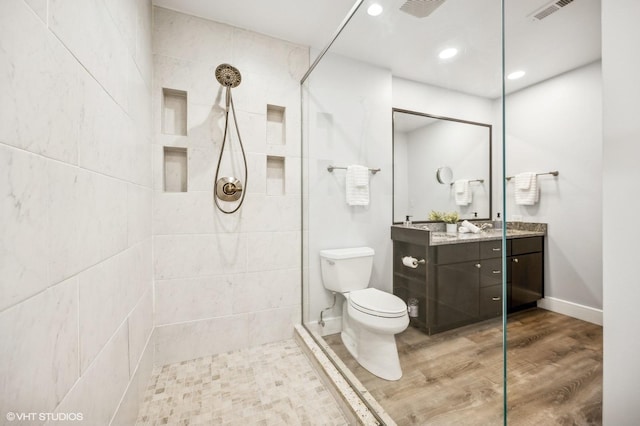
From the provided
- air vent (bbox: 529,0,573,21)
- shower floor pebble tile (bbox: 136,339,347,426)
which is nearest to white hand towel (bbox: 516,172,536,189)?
air vent (bbox: 529,0,573,21)

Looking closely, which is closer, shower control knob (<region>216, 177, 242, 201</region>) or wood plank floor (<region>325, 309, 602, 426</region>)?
wood plank floor (<region>325, 309, 602, 426</region>)

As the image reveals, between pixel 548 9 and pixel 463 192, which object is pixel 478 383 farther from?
pixel 548 9

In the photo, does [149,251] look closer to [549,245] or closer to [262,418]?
[262,418]

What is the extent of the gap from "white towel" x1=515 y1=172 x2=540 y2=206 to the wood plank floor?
4.75 ft

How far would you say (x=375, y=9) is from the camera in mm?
1370

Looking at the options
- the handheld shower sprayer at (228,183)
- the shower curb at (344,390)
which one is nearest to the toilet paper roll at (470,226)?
the shower curb at (344,390)

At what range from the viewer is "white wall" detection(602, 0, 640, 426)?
98 cm

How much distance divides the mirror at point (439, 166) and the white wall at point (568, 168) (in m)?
1.79

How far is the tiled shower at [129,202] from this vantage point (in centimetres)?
51

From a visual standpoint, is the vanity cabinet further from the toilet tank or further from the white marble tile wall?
the white marble tile wall

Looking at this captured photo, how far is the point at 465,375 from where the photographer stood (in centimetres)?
112

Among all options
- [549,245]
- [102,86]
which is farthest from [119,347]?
[549,245]

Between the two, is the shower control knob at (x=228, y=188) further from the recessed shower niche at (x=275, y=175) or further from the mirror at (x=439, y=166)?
the mirror at (x=439, y=166)

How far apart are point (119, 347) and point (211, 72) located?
1.73 meters
